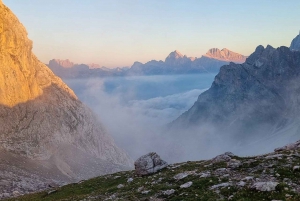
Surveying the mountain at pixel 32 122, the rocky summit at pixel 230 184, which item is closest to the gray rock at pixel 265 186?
the rocky summit at pixel 230 184

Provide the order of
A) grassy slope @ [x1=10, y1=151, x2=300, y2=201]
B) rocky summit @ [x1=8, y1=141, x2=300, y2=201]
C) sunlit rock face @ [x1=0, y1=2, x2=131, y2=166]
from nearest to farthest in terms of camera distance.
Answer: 1. grassy slope @ [x1=10, y1=151, x2=300, y2=201]
2. rocky summit @ [x1=8, y1=141, x2=300, y2=201]
3. sunlit rock face @ [x1=0, y1=2, x2=131, y2=166]

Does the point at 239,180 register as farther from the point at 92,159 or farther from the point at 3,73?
the point at 92,159

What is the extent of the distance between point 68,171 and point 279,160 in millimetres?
147975

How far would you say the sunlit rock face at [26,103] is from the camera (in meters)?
138

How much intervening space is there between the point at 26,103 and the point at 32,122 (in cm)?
1194

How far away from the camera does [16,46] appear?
14950 cm

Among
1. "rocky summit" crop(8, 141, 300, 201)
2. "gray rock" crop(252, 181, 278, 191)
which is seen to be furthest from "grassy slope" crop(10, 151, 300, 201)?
"gray rock" crop(252, 181, 278, 191)

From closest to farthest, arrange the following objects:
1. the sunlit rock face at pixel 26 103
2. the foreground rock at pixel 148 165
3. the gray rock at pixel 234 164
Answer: the gray rock at pixel 234 164, the foreground rock at pixel 148 165, the sunlit rock face at pixel 26 103

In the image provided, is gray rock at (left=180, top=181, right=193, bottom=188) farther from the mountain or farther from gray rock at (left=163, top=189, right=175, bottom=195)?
the mountain

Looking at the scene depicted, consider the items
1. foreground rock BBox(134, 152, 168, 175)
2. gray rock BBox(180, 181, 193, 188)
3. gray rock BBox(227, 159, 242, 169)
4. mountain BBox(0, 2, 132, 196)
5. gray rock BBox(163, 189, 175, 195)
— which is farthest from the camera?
mountain BBox(0, 2, 132, 196)

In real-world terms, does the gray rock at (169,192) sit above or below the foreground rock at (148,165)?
above

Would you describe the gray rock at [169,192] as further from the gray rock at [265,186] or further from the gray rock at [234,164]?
the gray rock at [265,186]

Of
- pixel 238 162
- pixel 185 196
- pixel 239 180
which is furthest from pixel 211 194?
pixel 238 162

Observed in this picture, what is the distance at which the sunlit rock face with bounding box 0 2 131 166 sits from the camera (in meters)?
138
